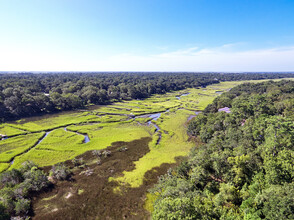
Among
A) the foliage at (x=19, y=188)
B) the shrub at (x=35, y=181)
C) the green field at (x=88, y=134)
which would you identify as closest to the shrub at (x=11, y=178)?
the foliage at (x=19, y=188)

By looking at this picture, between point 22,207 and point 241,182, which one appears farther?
point 241,182

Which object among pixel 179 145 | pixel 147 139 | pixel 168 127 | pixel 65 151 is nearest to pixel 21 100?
pixel 65 151

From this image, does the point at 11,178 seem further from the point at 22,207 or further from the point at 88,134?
the point at 88,134

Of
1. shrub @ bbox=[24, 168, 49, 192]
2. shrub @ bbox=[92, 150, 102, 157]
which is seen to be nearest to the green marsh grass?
shrub @ bbox=[24, 168, 49, 192]

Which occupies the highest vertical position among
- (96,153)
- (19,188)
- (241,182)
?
(241,182)

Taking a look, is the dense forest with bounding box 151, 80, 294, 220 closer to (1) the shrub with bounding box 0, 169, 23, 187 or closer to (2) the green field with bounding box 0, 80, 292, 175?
(2) the green field with bounding box 0, 80, 292, 175

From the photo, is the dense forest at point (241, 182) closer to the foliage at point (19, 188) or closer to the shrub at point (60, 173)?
the shrub at point (60, 173)

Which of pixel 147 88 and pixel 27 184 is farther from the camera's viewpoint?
pixel 147 88

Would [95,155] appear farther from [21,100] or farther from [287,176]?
[21,100]

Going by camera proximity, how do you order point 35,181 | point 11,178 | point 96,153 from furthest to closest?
point 96,153
point 11,178
point 35,181

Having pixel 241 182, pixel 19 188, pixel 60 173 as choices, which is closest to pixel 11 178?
pixel 19 188

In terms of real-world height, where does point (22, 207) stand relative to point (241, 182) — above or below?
below
